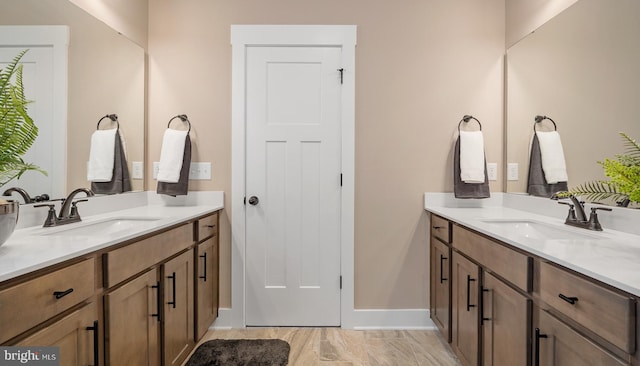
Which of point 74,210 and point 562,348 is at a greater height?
point 74,210

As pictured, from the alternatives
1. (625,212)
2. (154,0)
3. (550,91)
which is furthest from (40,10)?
(625,212)

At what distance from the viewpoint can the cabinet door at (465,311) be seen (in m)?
1.73

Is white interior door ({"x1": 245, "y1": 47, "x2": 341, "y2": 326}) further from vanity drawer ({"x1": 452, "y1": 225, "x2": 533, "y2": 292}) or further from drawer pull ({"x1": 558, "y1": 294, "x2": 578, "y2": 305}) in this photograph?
drawer pull ({"x1": 558, "y1": 294, "x2": 578, "y2": 305})

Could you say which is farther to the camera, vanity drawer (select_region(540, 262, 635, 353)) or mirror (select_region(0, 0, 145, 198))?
mirror (select_region(0, 0, 145, 198))

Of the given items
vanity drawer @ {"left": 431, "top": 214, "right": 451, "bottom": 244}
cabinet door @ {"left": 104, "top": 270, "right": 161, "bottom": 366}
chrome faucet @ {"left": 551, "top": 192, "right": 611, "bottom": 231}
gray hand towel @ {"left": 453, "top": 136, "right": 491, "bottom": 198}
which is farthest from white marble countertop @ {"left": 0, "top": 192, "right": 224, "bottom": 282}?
chrome faucet @ {"left": 551, "top": 192, "right": 611, "bottom": 231}

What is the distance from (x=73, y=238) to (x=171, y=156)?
3.61 ft

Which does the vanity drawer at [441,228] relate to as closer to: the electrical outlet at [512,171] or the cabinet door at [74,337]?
the electrical outlet at [512,171]

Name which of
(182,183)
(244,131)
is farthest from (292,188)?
(182,183)

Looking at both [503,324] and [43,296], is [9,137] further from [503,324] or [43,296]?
[503,324]

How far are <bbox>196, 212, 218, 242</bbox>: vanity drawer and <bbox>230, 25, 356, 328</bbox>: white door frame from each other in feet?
0.43

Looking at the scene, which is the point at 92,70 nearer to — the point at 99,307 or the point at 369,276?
the point at 99,307

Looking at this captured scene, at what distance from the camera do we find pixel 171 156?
238cm

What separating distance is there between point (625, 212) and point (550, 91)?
805 millimetres

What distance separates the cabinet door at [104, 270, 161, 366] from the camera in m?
1.30
